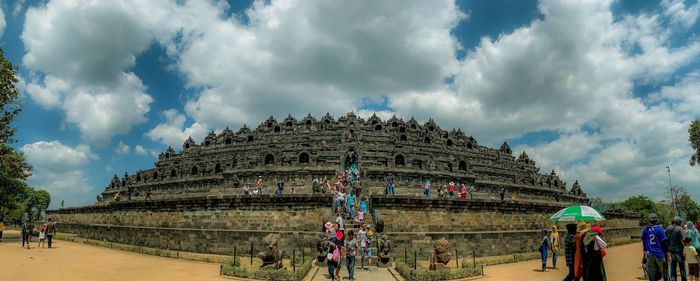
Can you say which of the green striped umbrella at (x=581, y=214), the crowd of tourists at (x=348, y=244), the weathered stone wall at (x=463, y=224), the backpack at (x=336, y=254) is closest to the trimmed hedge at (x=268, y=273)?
the crowd of tourists at (x=348, y=244)

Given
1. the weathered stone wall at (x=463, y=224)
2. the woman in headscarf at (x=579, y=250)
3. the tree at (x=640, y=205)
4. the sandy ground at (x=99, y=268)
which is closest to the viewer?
the woman in headscarf at (x=579, y=250)

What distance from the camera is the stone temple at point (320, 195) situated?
18.9 m

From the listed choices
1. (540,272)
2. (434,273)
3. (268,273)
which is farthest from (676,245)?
(268,273)

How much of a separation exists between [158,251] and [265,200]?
607 centimetres

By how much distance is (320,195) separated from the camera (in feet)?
61.8

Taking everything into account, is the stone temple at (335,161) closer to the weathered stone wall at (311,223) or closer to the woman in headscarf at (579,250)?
the weathered stone wall at (311,223)

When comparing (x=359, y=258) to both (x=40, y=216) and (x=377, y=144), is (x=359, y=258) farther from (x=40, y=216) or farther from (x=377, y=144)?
(x=40, y=216)

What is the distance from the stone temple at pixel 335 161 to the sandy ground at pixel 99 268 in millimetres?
12521

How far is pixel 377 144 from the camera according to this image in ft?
125

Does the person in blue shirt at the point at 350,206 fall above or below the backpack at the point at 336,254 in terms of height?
above

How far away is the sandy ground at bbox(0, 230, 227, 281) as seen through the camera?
41.8 feet

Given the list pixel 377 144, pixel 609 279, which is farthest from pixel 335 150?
pixel 609 279

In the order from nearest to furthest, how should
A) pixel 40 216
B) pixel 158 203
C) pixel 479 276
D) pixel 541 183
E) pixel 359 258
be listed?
pixel 479 276
pixel 359 258
pixel 158 203
pixel 541 183
pixel 40 216

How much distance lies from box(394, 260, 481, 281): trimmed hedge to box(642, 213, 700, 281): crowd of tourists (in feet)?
17.6
